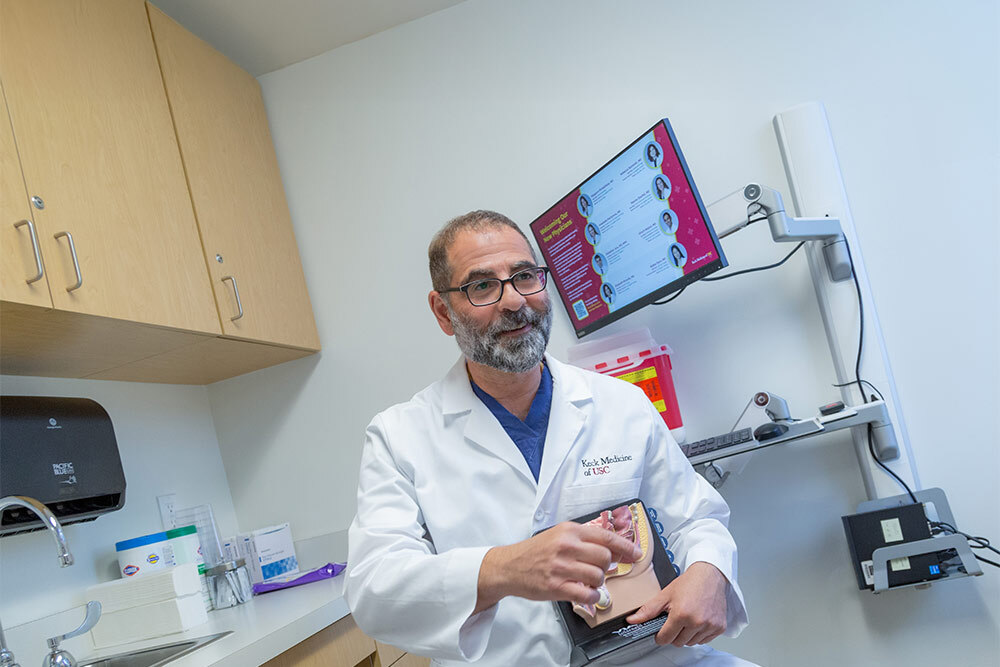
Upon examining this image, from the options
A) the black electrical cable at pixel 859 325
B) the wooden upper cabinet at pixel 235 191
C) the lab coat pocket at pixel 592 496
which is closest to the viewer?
the lab coat pocket at pixel 592 496

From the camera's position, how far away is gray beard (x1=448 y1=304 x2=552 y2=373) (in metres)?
1.51

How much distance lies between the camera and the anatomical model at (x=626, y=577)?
1.23m

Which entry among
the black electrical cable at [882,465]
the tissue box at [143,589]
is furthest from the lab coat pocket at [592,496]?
the tissue box at [143,589]

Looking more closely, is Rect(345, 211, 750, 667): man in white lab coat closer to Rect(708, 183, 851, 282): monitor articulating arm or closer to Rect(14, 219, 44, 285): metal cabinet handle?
Rect(708, 183, 851, 282): monitor articulating arm

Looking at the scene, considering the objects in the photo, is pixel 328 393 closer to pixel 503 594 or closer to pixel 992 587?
pixel 503 594

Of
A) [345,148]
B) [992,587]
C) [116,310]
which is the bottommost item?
[992,587]

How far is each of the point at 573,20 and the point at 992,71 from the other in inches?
45.8

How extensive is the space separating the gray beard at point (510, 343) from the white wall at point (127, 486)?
120 centimetres

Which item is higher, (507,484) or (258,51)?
(258,51)

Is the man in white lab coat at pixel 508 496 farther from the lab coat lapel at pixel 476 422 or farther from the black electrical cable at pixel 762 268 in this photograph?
the black electrical cable at pixel 762 268

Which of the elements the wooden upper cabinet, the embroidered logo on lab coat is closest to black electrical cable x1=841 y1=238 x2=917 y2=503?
the embroidered logo on lab coat

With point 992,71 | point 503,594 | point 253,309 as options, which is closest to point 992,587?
point 992,71

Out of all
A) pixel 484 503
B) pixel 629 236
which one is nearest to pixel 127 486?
pixel 484 503

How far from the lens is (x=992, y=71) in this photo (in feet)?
6.85
